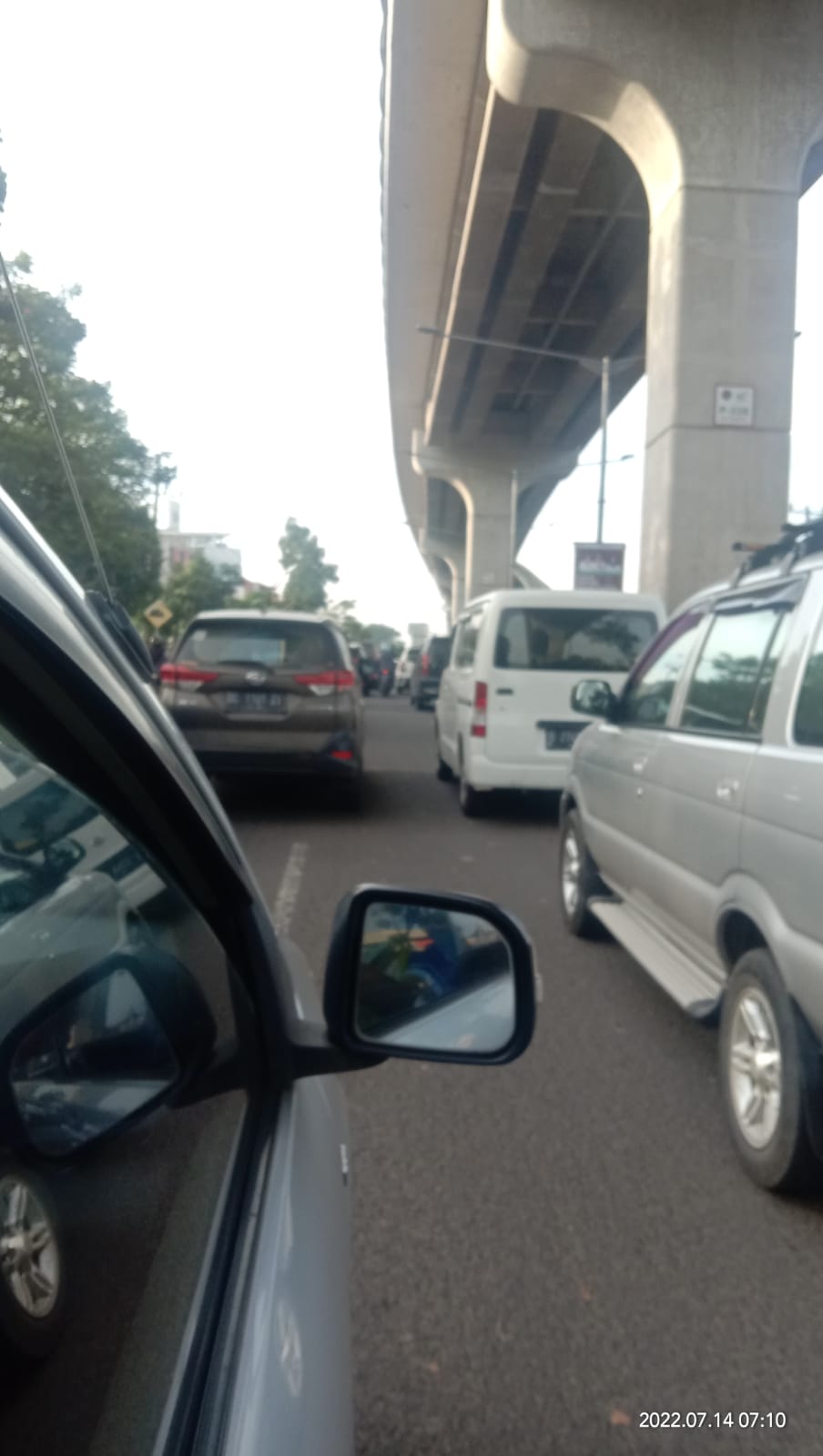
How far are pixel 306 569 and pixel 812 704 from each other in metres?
92.3

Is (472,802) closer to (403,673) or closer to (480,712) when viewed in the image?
(480,712)

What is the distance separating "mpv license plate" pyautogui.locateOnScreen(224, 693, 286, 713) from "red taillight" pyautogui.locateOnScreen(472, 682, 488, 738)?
162 cm

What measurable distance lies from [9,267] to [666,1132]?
3.56 m

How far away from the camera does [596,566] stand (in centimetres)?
2652

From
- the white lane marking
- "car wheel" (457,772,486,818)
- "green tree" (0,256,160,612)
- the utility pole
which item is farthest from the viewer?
the utility pole

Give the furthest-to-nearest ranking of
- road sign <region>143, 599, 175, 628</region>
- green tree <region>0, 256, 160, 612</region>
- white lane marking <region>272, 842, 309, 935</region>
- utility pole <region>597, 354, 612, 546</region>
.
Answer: utility pole <region>597, 354, 612, 546</region> < white lane marking <region>272, 842, 309, 935</region> < road sign <region>143, 599, 175, 628</region> < green tree <region>0, 256, 160, 612</region>

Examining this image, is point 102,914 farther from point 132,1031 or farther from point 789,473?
point 789,473

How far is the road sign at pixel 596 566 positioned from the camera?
2641cm

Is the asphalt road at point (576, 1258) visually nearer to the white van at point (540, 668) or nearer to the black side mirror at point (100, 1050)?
the black side mirror at point (100, 1050)

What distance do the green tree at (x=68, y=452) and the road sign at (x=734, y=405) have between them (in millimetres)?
16675

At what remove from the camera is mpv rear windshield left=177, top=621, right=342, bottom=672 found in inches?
453

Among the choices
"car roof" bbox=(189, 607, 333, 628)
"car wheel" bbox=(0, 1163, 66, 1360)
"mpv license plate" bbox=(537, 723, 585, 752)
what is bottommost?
"mpv license plate" bbox=(537, 723, 585, 752)

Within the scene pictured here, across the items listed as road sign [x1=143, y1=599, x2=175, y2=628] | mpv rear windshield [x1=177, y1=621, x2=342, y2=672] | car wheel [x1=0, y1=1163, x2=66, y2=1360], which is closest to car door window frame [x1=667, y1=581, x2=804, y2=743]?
road sign [x1=143, y1=599, x2=175, y2=628]

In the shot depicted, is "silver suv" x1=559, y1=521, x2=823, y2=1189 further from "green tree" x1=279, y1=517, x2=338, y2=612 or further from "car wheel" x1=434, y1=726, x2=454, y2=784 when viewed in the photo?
"green tree" x1=279, y1=517, x2=338, y2=612
